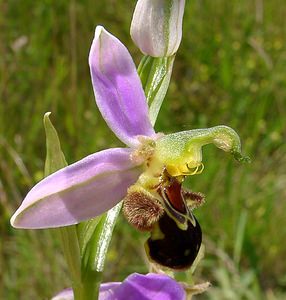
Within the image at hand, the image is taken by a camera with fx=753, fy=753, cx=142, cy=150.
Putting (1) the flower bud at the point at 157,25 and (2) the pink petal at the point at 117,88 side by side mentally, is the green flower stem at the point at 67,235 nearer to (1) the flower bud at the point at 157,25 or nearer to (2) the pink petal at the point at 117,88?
(2) the pink petal at the point at 117,88

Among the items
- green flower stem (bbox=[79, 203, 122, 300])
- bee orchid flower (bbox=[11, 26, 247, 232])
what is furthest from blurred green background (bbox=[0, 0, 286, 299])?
bee orchid flower (bbox=[11, 26, 247, 232])

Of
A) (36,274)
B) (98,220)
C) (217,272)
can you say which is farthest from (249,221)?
(98,220)

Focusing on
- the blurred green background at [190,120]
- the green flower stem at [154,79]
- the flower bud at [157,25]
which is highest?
the flower bud at [157,25]

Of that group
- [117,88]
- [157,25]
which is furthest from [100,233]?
[157,25]

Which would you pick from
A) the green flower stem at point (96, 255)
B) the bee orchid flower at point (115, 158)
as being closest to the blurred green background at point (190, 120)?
the green flower stem at point (96, 255)

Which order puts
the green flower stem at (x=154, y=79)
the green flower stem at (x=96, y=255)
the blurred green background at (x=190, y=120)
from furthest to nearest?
the blurred green background at (x=190, y=120)
the green flower stem at (x=154, y=79)
the green flower stem at (x=96, y=255)

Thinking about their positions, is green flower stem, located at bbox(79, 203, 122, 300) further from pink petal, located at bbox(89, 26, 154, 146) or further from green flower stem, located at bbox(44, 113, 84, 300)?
pink petal, located at bbox(89, 26, 154, 146)

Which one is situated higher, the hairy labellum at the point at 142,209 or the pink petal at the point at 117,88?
the pink petal at the point at 117,88

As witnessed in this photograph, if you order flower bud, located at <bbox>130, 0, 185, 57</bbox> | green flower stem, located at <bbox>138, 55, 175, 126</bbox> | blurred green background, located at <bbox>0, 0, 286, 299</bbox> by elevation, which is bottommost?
blurred green background, located at <bbox>0, 0, 286, 299</bbox>
